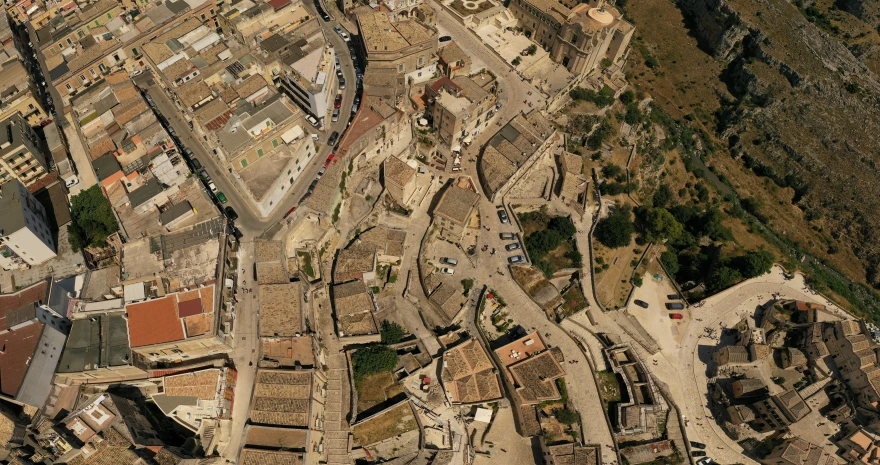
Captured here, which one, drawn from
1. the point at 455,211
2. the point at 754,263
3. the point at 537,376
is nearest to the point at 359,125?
the point at 455,211

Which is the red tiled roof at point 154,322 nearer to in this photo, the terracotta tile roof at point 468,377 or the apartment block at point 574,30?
the terracotta tile roof at point 468,377

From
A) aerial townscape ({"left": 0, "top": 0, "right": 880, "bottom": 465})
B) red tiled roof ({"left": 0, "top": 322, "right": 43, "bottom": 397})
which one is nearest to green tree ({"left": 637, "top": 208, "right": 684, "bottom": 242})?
aerial townscape ({"left": 0, "top": 0, "right": 880, "bottom": 465})

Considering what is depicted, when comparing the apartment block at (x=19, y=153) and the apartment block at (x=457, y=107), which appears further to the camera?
the apartment block at (x=457, y=107)

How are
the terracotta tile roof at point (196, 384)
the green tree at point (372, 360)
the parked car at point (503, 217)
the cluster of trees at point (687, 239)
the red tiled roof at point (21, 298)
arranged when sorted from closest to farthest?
the terracotta tile roof at point (196, 384), the red tiled roof at point (21, 298), the green tree at point (372, 360), the parked car at point (503, 217), the cluster of trees at point (687, 239)

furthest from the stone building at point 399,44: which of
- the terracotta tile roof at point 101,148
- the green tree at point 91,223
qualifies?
the green tree at point 91,223

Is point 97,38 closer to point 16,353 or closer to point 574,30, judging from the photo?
point 16,353
